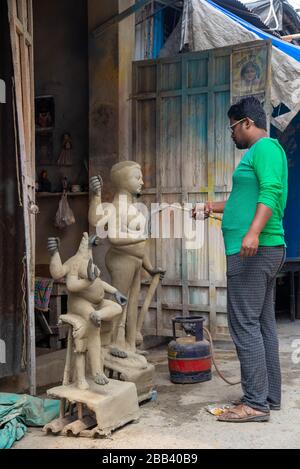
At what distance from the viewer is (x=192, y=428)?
3609 mm

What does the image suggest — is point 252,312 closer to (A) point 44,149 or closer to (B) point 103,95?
(B) point 103,95

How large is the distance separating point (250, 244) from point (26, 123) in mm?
1798

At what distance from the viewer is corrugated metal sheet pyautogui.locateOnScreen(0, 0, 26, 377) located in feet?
14.6

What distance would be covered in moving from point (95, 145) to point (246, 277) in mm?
2800

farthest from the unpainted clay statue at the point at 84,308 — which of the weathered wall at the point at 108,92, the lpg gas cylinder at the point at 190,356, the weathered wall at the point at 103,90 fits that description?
the weathered wall at the point at 103,90

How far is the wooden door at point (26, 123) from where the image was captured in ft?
13.2

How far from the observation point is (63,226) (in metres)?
6.46

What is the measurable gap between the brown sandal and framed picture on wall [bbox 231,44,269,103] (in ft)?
9.44

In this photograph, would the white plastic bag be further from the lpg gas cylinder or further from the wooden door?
the lpg gas cylinder

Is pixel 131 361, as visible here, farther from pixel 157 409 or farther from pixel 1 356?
pixel 1 356

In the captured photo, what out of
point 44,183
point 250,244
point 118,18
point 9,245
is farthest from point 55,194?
point 250,244

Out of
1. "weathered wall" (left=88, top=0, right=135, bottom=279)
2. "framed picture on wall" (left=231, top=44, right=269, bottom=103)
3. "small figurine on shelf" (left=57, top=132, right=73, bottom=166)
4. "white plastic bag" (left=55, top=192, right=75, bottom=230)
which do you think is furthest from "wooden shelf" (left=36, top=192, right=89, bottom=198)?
"framed picture on wall" (left=231, top=44, right=269, bottom=103)
